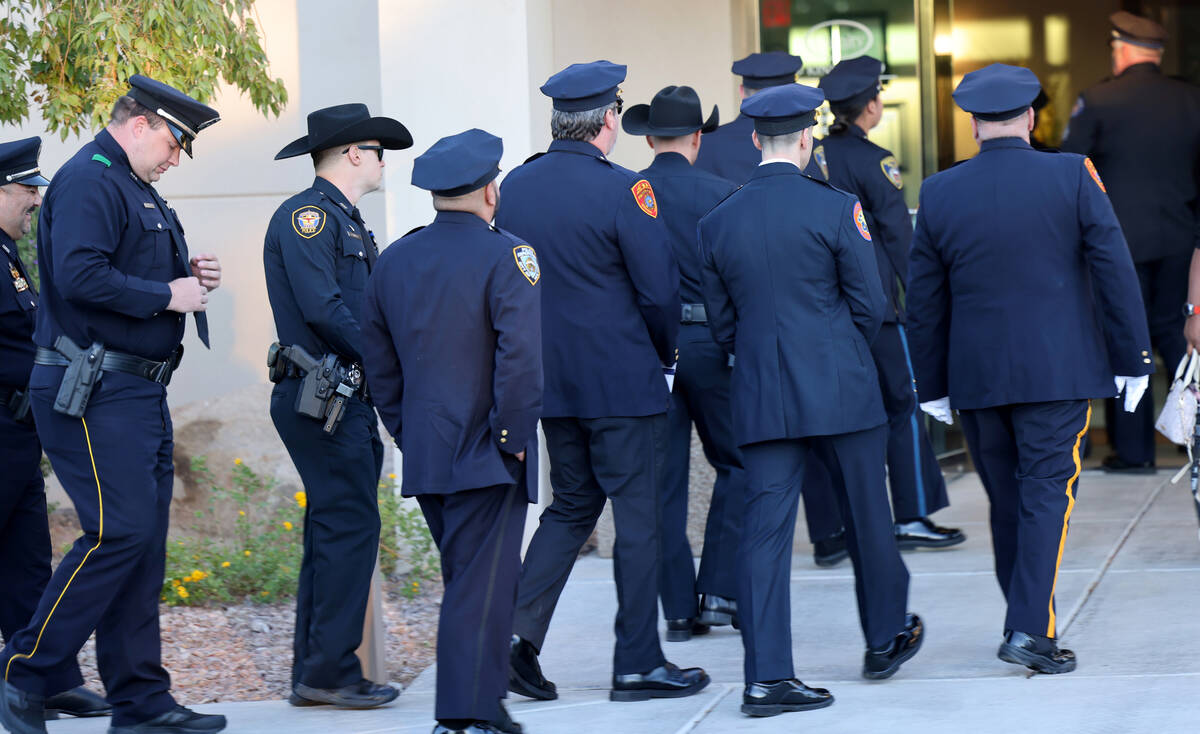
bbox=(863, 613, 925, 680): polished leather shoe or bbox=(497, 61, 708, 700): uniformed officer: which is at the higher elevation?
bbox=(497, 61, 708, 700): uniformed officer

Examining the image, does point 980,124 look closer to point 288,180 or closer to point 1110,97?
point 1110,97

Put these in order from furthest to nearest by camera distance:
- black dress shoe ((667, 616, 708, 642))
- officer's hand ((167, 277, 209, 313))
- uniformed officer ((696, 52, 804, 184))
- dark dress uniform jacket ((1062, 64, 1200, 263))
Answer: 1. dark dress uniform jacket ((1062, 64, 1200, 263))
2. uniformed officer ((696, 52, 804, 184))
3. black dress shoe ((667, 616, 708, 642))
4. officer's hand ((167, 277, 209, 313))

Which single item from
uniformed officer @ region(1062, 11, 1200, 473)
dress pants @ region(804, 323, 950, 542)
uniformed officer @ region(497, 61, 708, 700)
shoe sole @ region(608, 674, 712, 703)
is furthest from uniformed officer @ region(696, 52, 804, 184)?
uniformed officer @ region(1062, 11, 1200, 473)

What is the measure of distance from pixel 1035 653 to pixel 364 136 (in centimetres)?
265

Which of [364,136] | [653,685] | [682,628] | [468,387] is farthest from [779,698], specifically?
[364,136]

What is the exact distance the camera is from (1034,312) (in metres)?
4.90

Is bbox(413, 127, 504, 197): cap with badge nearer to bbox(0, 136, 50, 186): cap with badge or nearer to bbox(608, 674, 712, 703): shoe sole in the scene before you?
bbox(0, 136, 50, 186): cap with badge

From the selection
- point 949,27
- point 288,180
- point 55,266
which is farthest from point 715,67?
point 55,266

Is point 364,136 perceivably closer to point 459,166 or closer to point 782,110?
point 459,166

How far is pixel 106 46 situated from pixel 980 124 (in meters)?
3.20

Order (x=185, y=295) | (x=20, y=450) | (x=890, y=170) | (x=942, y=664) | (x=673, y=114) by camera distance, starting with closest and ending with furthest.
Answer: (x=185, y=295) → (x=20, y=450) → (x=942, y=664) → (x=673, y=114) → (x=890, y=170)

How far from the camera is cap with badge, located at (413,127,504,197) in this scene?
4.29 meters

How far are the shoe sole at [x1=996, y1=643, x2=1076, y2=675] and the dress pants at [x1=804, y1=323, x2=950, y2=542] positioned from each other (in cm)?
173

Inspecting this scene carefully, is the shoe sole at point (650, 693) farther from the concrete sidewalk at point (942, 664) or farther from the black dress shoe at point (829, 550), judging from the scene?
the black dress shoe at point (829, 550)
